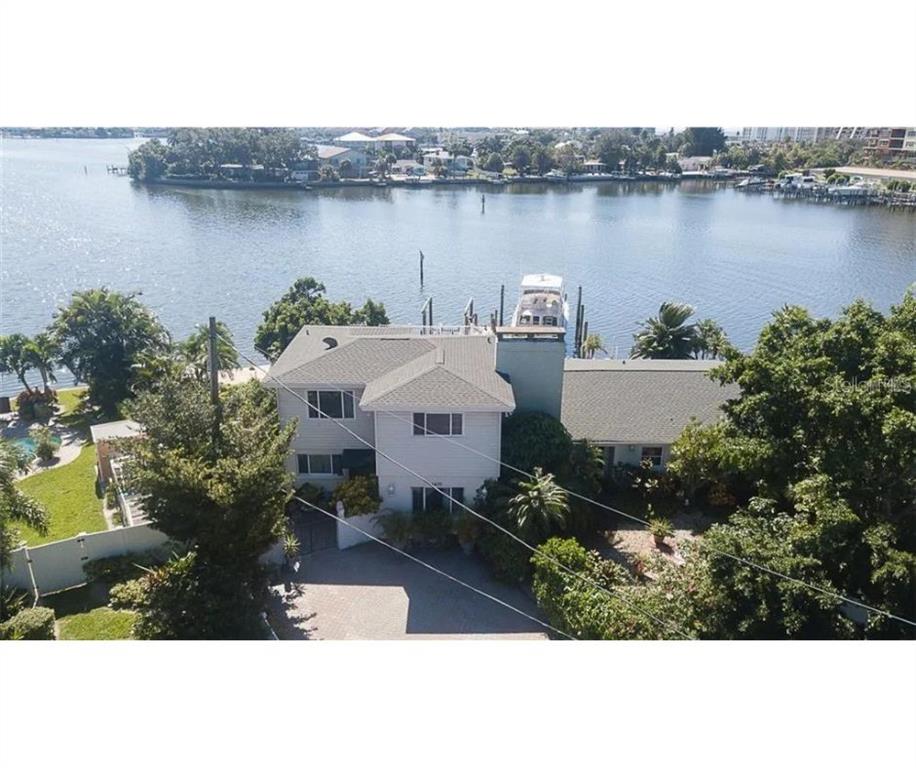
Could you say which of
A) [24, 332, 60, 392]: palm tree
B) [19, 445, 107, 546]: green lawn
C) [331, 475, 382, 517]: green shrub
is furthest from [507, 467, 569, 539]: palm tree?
[24, 332, 60, 392]: palm tree

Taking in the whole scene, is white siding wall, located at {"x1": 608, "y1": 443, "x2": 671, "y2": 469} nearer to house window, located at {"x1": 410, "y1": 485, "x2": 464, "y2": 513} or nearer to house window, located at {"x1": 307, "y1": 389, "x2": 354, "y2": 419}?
house window, located at {"x1": 410, "y1": 485, "x2": 464, "y2": 513}

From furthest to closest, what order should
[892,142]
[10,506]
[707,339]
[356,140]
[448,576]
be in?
[356,140] < [892,142] < [707,339] < [448,576] < [10,506]

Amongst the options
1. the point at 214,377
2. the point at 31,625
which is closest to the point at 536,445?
the point at 214,377

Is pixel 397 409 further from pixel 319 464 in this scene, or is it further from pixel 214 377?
pixel 214 377

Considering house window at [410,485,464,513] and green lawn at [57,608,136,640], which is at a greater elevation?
house window at [410,485,464,513]

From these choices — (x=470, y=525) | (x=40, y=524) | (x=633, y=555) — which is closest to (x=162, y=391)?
(x=40, y=524)

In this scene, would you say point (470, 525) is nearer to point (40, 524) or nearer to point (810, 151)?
point (40, 524)

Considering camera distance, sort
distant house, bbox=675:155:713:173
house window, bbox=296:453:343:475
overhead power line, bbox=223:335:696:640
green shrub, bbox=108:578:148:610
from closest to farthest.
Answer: overhead power line, bbox=223:335:696:640 → green shrub, bbox=108:578:148:610 → house window, bbox=296:453:343:475 → distant house, bbox=675:155:713:173

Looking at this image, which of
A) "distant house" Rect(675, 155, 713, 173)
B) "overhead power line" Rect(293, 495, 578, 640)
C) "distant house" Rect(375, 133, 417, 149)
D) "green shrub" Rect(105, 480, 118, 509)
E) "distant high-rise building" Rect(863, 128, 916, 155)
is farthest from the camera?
"distant house" Rect(375, 133, 417, 149)
